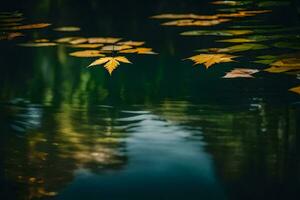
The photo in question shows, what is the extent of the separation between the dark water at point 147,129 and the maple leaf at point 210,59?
0.09 ft

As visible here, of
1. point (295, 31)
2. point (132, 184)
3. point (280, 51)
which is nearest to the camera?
point (132, 184)

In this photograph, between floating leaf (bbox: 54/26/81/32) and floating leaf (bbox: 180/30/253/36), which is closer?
floating leaf (bbox: 180/30/253/36)

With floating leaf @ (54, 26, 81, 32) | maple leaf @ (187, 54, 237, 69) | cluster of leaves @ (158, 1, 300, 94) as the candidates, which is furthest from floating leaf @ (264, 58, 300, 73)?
floating leaf @ (54, 26, 81, 32)

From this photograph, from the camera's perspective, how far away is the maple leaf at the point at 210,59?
132 centimetres

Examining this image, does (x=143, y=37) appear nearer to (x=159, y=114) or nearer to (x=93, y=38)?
(x=93, y=38)

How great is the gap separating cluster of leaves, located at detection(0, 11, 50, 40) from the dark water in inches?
14.2

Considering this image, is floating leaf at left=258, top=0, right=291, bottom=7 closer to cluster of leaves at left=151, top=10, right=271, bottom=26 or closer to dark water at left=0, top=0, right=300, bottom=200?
cluster of leaves at left=151, top=10, right=271, bottom=26

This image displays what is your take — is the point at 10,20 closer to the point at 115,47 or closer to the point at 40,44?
the point at 40,44

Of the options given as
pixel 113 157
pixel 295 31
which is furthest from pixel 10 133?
pixel 295 31

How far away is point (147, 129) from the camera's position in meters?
0.88

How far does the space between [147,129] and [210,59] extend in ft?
1.73

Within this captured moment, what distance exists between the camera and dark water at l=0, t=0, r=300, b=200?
67 cm

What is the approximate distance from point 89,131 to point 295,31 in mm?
1079

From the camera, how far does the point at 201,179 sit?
0.70 meters
